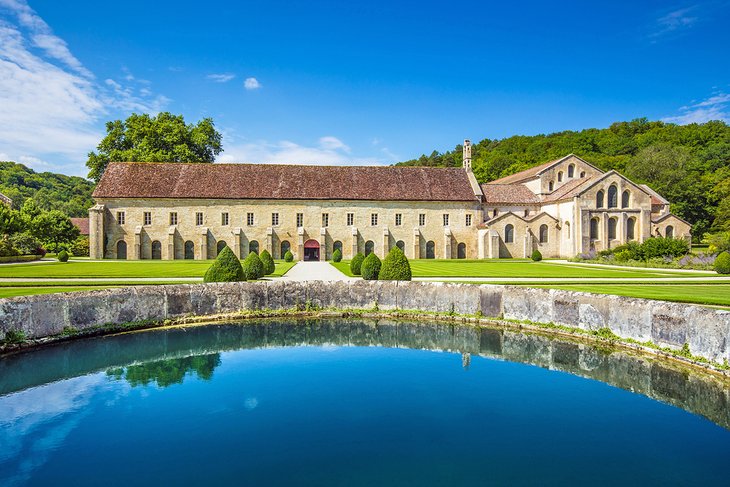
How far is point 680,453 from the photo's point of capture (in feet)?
22.9

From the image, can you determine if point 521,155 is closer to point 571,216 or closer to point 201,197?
point 571,216

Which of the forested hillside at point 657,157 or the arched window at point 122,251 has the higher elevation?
the forested hillside at point 657,157

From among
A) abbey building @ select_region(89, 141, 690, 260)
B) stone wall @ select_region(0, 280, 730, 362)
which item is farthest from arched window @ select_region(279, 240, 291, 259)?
stone wall @ select_region(0, 280, 730, 362)

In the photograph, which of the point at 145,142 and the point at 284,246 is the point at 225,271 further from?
the point at 145,142

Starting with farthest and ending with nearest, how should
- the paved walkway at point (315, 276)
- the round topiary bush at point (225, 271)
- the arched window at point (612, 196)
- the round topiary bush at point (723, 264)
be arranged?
the arched window at point (612, 196) < the round topiary bush at point (723, 264) < the paved walkway at point (315, 276) < the round topiary bush at point (225, 271)

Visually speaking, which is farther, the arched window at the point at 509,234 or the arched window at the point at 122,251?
the arched window at the point at 509,234

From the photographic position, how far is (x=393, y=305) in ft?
56.6

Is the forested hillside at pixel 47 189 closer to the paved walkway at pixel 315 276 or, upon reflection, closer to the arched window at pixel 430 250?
the arched window at pixel 430 250

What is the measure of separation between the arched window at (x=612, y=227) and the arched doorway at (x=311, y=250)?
2716 cm

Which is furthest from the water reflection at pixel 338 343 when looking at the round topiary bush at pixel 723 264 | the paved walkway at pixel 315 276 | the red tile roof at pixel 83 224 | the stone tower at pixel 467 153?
the red tile roof at pixel 83 224

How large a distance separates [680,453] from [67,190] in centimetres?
12361

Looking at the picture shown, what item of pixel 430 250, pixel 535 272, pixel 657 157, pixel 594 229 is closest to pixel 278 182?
pixel 430 250

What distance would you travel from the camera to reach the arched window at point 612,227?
45378 millimetres

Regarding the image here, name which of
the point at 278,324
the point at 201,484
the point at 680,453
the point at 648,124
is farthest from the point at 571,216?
the point at 648,124
